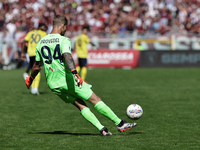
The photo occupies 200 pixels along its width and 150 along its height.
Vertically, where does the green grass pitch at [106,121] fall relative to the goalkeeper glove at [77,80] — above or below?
below

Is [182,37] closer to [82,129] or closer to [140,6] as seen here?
[140,6]

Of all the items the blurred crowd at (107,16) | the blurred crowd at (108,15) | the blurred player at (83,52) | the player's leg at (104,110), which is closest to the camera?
the player's leg at (104,110)

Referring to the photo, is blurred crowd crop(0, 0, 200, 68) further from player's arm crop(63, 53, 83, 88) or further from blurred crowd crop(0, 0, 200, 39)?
player's arm crop(63, 53, 83, 88)

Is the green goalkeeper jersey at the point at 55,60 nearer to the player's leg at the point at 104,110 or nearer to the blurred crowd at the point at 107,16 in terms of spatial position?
the player's leg at the point at 104,110

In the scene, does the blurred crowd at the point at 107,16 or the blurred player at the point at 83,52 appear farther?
the blurred crowd at the point at 107,16

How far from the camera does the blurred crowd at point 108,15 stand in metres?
29.5

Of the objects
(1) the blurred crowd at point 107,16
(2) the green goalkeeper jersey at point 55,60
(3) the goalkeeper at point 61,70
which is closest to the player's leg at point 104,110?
(3) the goalkeeper at point 61,70

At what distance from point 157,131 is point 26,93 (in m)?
7.19

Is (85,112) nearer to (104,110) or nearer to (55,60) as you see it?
(104,110)

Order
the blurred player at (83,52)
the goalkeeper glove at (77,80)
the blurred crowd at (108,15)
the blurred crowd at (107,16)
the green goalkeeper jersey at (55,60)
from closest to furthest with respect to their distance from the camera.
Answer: the goalkeeper glove at (77,80) → the green goalkeeper jersey at (55,60) → the blurred player at (83,52) → the blurred crowd at (107,16) → the blurred crowd at (108,15)

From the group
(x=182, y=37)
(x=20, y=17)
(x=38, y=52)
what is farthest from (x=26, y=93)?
(x=20, y=17)

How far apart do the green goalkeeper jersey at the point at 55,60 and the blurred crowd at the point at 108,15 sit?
21440mm

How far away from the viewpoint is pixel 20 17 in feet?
101

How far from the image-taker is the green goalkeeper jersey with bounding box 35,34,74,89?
21.9 ft
